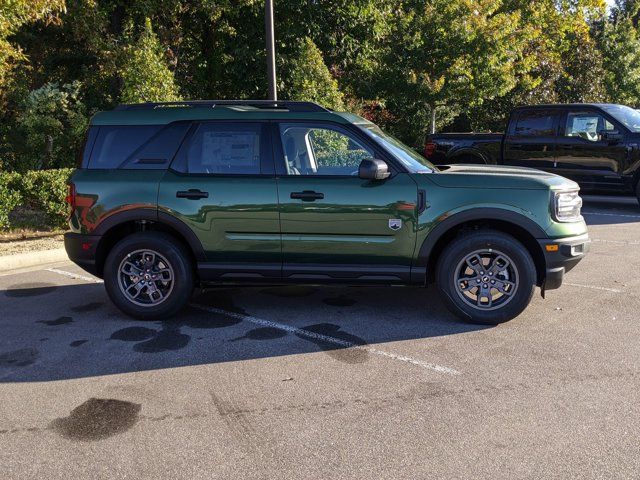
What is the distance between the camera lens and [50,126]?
43.2ft

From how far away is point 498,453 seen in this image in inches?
128

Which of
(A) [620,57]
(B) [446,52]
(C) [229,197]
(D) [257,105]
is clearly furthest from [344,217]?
(A) [620,57]

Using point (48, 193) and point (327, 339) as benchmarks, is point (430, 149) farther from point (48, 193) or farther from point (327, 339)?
point (327, 339)

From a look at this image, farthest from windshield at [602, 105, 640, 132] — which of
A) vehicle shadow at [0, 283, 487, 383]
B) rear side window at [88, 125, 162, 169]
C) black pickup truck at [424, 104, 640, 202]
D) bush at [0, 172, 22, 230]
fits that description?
bush at [0, 172, 22, 230]

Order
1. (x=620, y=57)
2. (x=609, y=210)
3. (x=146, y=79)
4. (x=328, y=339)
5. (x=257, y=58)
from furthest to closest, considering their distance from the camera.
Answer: (x=620, y=57) → (x=257, y=58) → (x=609, y=210) → (x=146, y=79) → (x=328, y=339)

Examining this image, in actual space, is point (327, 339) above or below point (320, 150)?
below

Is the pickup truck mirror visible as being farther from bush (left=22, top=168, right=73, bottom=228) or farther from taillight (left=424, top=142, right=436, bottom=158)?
bush (left=22, top=168, right=73, bottom=228)

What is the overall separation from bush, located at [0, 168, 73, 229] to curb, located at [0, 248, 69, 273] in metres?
1.40

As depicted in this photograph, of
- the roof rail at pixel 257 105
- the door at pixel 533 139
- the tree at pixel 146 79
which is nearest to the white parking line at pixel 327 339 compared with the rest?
the roof rail at pixel 257 105

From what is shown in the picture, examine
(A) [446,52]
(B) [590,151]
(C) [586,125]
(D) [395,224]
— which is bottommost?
(D) [395,224]

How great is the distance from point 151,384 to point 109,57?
10343 mm

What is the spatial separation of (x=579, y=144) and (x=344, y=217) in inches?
325

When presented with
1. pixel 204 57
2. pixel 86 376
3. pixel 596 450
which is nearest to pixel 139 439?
pixel 86 376

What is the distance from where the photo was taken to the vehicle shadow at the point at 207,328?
184 inches
